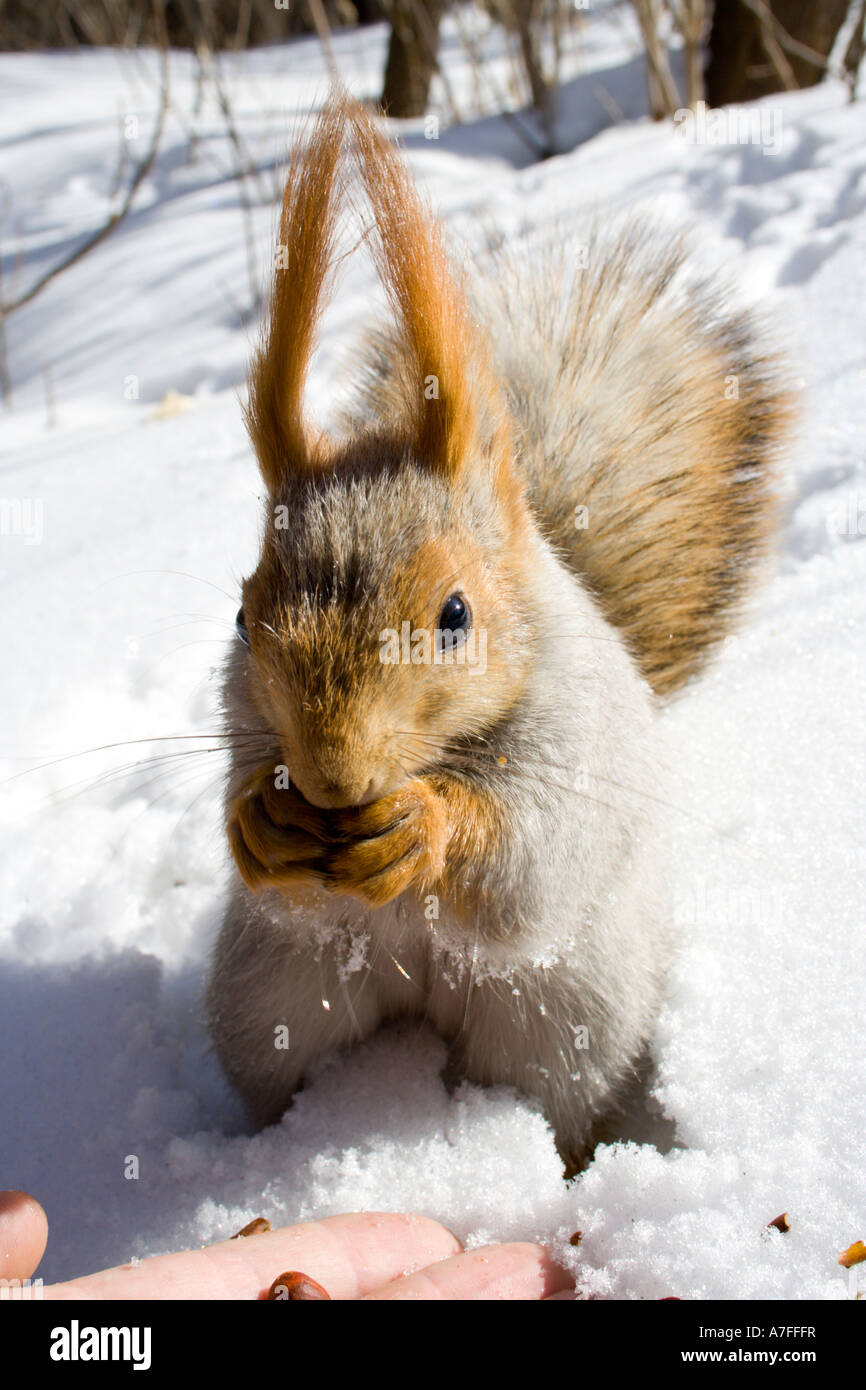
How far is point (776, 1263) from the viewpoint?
3.68ft

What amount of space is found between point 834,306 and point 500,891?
200cm

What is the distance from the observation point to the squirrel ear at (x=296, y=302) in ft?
3.65

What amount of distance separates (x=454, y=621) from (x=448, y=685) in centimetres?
7

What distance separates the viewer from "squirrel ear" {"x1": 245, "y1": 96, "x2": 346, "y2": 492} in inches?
43.8

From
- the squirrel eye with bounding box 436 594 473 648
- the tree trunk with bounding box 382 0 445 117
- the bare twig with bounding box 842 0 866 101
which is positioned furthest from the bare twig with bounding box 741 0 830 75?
the squirrel eye with bounding box 436 594 473 648

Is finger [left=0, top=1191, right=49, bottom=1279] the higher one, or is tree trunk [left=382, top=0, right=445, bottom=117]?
tree trunk [left=382, top=0, right=445, bottom=117]

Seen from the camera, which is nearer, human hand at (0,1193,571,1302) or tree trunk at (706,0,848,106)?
human hand at (0,1193,571,1302)

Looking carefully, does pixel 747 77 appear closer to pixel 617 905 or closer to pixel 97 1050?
pixel 617 905

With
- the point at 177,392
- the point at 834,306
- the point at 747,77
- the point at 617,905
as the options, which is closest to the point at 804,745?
the point at 617,905

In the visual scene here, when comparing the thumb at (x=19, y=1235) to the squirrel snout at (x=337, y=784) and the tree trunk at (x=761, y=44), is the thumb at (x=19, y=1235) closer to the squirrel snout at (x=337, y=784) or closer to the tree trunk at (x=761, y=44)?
the squirrel snout at (x=337, y=784)

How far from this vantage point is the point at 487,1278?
1161 mm

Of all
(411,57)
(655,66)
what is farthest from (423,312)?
(411,57)

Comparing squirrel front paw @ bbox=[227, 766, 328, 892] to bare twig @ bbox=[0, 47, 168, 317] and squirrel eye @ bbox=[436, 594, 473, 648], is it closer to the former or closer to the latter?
squirrel eye @ bbox=[436, 594, 473, 648]

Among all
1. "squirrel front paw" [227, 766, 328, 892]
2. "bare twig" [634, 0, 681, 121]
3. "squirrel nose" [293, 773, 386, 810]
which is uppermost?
"bare twig" [634, 0, 681, 121]
